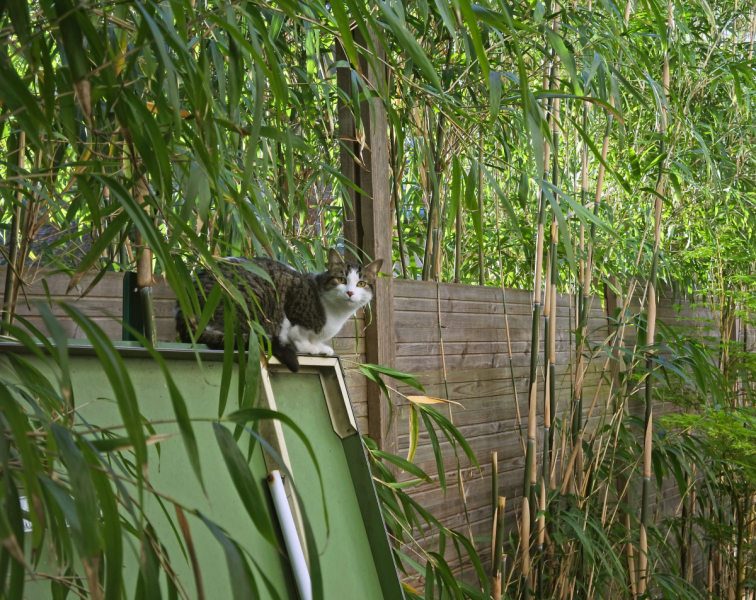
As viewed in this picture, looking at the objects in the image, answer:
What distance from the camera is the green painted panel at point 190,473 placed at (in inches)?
28.0

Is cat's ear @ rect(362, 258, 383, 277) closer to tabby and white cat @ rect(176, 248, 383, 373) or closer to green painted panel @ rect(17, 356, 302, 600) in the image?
tabby and white cat @ rect(176, 248, 383, 373)

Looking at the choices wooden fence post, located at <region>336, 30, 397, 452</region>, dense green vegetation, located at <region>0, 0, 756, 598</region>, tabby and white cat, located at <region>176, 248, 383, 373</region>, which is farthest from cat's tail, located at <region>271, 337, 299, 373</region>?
wooden fence post, located at <region>336, 30, 397, 452</region>

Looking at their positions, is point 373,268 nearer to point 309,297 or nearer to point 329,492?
point 309,297

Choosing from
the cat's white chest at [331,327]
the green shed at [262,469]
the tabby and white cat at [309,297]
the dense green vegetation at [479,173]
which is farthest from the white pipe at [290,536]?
the cat's white chest at [331,327]

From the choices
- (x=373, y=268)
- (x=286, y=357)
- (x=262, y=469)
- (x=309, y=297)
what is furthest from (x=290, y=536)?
(x=373, y=268)

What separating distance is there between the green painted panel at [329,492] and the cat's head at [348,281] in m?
0.57

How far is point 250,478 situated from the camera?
15.2 inches

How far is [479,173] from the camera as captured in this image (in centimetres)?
178

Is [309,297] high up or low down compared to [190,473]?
up

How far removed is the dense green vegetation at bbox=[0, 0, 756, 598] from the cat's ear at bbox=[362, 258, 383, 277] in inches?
5.5

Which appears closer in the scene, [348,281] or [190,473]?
[190,473]

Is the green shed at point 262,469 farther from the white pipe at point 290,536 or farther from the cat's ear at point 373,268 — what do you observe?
the cat's ear at point 373,268

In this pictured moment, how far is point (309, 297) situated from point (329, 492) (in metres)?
0.66

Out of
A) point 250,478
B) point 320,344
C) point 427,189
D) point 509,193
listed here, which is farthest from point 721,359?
point 250,478
